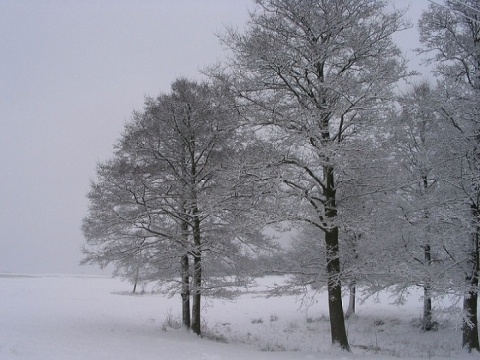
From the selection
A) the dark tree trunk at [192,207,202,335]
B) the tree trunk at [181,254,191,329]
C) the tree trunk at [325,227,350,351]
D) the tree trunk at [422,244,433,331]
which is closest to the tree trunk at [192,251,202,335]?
the dark tree trunk at [192,207,202,335]

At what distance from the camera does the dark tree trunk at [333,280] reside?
980cm

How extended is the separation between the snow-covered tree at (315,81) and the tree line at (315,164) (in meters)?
0.04

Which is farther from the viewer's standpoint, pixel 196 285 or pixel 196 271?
pixel 196 271

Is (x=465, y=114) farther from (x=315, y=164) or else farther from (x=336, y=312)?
(x=336, y=312)

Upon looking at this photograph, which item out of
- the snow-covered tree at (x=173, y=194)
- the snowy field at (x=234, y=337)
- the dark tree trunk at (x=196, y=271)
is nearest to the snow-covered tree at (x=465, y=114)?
the snowy field at (x=234, y=337)

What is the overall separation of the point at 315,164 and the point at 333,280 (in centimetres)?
287

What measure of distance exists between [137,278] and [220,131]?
20.9 ft

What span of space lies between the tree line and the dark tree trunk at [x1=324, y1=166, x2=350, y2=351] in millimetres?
34

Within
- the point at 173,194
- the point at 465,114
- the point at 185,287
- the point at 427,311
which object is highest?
the point at 465,114

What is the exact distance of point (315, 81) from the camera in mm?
9977

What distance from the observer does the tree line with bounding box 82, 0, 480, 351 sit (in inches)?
375

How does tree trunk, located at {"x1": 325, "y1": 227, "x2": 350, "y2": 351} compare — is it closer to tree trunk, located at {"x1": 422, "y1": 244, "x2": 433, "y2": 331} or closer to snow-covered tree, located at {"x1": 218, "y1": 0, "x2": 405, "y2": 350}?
snow-covered tree, located at {"x1": 218, "y1": 0, "x2": 405, "y2": 350}

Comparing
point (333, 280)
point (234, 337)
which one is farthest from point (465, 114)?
point (234, 337)

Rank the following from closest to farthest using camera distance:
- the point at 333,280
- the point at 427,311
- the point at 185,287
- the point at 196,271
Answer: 1. the point at 333,280
2. the point at 196,271
3. the point at 185,287
4. the point at 427,311
